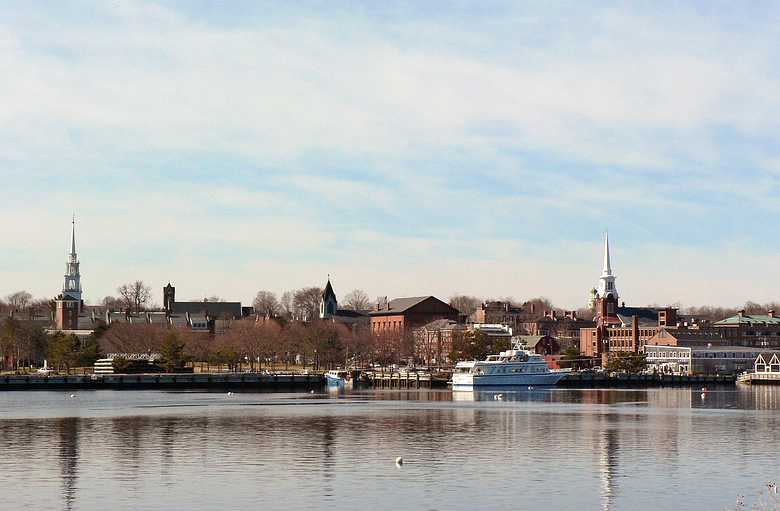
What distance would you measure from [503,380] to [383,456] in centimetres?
9226

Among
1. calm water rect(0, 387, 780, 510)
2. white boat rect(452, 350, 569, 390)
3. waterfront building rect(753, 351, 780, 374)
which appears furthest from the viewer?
waterfront building rect(753, 351, 780, 374)

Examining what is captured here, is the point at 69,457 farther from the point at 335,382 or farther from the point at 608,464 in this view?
the point at 335,382

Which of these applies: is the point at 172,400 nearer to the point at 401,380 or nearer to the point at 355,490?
the point at 401,380

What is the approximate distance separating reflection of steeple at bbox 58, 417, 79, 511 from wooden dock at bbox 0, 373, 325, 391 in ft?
209

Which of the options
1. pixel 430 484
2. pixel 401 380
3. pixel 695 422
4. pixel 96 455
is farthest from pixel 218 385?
pixel 430 484

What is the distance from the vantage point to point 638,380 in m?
169

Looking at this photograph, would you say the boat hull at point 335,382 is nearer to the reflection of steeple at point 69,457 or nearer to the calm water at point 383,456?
the calm water at point 383,456

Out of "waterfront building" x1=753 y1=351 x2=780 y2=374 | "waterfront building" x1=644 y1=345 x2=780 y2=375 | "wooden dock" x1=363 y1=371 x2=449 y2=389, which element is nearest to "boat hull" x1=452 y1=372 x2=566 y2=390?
"wooden dock" x1=363 y1=371 x2=449 y2=389

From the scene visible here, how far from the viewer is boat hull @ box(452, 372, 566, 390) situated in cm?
14650

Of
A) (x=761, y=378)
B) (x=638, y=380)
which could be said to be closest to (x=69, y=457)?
(x=638, y=380)

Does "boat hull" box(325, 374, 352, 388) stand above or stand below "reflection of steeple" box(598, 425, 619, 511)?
above

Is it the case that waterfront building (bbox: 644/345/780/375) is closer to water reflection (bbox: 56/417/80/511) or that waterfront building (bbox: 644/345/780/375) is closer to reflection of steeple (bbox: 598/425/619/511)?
reflection of steeple (bbox: 598/425/619/511)

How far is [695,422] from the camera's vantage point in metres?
83.1

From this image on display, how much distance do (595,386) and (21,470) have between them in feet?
386
